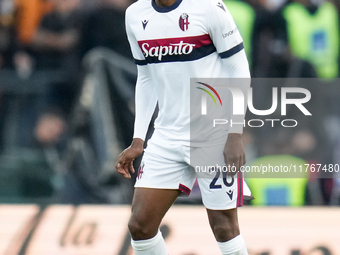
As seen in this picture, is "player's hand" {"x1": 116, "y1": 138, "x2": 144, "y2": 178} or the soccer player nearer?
the soccer player

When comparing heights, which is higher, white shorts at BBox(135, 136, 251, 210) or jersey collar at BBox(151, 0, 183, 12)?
jersey collar at BBox(151, 0, 183, 12)

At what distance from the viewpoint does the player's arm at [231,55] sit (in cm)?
296

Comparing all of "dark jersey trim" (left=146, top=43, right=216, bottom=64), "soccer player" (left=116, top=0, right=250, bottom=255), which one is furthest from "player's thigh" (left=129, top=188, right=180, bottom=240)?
"dark jersey trim" (left=146, top=43, right=216, bottom=64)

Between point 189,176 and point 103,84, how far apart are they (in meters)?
2.97

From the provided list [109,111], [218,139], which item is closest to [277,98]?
[109,111]

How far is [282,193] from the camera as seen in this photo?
5840 millimetres

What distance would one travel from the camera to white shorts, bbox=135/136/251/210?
10.1ft

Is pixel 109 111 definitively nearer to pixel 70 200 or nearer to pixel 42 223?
pixel 70 200

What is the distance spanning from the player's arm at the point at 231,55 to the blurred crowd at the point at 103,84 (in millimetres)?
2861

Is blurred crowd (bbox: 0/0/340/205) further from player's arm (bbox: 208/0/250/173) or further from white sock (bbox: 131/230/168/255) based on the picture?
player's arm (bbox: 208/0/250/173)

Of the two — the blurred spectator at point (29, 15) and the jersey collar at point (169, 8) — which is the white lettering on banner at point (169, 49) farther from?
the blurred spectator at point (29, 15)

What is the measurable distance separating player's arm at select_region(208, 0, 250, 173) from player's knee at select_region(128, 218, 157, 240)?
0.56 metres

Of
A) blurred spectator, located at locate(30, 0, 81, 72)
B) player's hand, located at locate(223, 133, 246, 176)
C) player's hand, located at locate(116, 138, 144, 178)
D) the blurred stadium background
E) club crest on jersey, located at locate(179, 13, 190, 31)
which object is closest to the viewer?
player's hand, located at locate(223, 133, 246, 176)

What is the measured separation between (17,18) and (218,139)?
3756 millimetres
